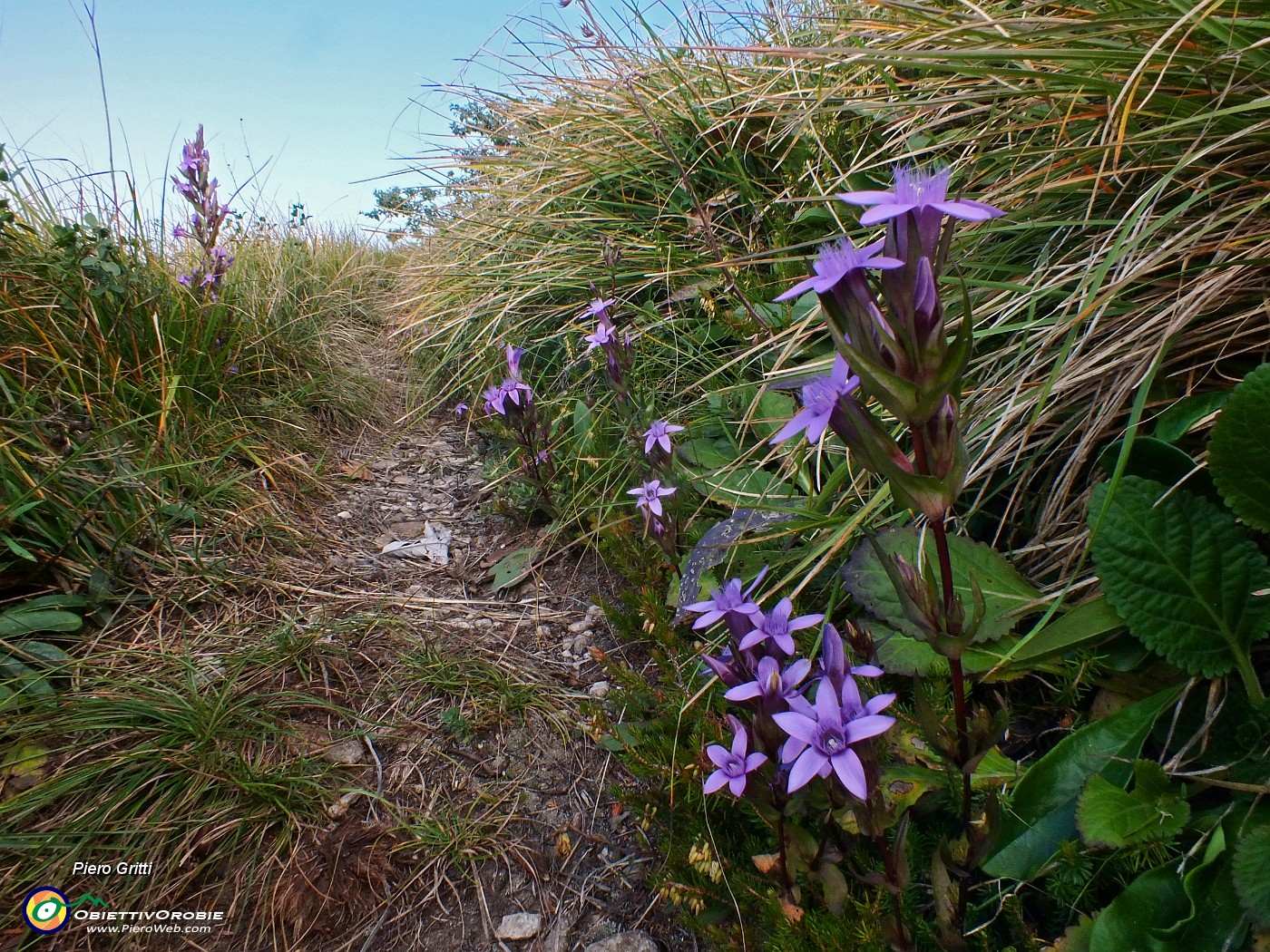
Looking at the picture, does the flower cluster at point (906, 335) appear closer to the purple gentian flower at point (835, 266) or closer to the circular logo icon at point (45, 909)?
the purple gentian flower at point (835, 266)

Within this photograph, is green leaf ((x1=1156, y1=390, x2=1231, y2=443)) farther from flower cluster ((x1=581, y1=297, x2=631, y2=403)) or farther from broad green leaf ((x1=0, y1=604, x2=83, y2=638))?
broad green leaf ((x1=0, y1=604, x2=83, y2=638))

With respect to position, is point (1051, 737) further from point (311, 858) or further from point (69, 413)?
point (69, 413)

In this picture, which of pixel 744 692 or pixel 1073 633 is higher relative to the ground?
pixel 744 692

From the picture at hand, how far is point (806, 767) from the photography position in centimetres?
91

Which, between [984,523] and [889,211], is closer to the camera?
[889,211]

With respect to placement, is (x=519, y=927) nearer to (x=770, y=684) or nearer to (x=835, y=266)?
(x=770, y=684)

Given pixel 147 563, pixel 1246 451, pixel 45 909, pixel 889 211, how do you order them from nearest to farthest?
pixel 889 211 < pixel 1246 451 < pixel 45 909 < pixel 147 563

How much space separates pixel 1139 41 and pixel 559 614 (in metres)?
2.30

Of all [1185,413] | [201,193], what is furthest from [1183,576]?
[201,193]

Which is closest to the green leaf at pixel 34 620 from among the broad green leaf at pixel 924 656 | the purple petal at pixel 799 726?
the purple petal at pixel 799 726

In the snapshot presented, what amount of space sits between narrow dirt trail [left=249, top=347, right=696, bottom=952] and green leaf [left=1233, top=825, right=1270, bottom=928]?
0.97 meters

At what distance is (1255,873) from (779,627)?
0.70 meters

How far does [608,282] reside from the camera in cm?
345

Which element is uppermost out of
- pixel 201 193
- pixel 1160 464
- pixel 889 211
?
pixel 201 193
